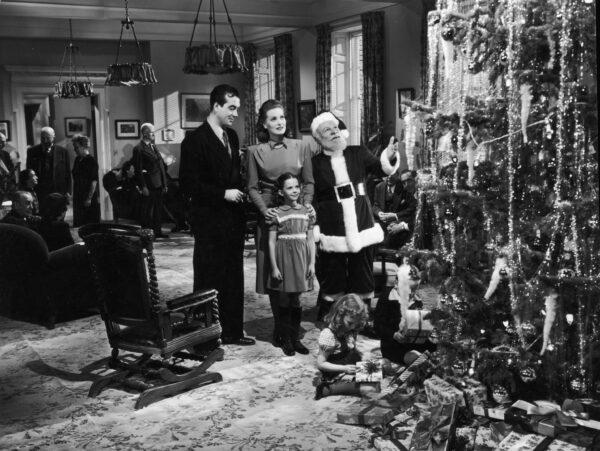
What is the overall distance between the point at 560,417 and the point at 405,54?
7093 mm

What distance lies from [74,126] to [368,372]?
42.7ft

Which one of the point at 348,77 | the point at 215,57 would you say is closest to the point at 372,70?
the point at 348,77

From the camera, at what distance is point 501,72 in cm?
350

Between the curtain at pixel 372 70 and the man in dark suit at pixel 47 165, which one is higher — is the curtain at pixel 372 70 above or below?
above

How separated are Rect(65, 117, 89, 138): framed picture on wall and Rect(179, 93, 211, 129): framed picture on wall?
2962mm

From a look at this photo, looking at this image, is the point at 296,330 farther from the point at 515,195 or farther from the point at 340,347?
the point at 515,195

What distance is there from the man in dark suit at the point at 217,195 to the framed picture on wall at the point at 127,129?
933cm

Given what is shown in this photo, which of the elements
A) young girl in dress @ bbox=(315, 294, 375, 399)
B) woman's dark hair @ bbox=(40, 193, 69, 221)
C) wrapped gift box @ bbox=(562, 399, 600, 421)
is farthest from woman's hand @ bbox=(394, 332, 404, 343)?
woman's dark hair @ bbox=(40, 193, 69, 221)

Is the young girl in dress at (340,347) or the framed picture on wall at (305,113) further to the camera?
the framed picture on wall at (305,113)

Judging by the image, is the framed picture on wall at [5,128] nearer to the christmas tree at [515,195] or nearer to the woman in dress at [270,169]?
the woman in dress at [270,169]

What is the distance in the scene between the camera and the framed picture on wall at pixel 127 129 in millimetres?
13656

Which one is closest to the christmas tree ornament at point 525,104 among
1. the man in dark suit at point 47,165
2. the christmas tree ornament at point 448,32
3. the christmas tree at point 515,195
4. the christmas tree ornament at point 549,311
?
the christmas tree at point 515,195

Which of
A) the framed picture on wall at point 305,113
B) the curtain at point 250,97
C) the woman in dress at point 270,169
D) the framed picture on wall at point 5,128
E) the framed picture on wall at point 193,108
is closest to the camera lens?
the woman in dress at point 270,169

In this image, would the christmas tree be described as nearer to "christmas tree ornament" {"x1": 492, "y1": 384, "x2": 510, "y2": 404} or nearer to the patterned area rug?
"christmas tree ornament" {"x1": 492, "y1": 384, "x2": 510, "y2": 404}
